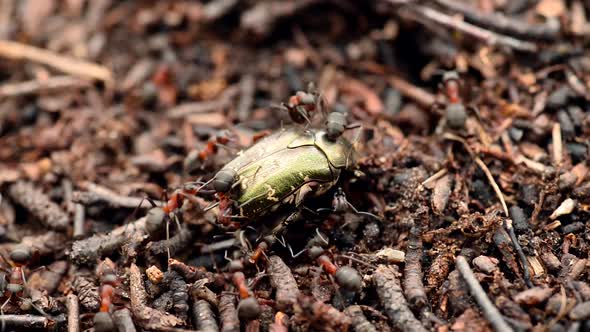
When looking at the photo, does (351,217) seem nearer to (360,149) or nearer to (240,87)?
(360,149)

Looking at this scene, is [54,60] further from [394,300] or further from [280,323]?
[394,300]

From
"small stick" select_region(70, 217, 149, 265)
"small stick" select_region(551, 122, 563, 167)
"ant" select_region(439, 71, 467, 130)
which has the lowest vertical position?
"small stick" select_region(70, 217, 149, 265)

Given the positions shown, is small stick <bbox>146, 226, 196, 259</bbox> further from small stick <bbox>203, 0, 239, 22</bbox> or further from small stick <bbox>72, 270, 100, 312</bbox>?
small stick <bbox>203, 0, 239, 22</bbox>

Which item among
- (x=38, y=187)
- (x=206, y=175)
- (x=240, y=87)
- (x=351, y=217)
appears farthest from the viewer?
(x=240, y=87)

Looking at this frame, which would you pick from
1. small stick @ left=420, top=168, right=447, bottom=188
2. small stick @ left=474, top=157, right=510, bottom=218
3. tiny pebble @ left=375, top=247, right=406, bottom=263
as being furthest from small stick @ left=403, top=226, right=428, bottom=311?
small stick @ left=474, top=157, right=510, bottom=218

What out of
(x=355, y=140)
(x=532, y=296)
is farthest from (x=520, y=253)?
(x=355, y=140)

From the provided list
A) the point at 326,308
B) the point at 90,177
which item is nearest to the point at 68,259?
the point at 90,177

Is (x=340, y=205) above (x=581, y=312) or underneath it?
above
